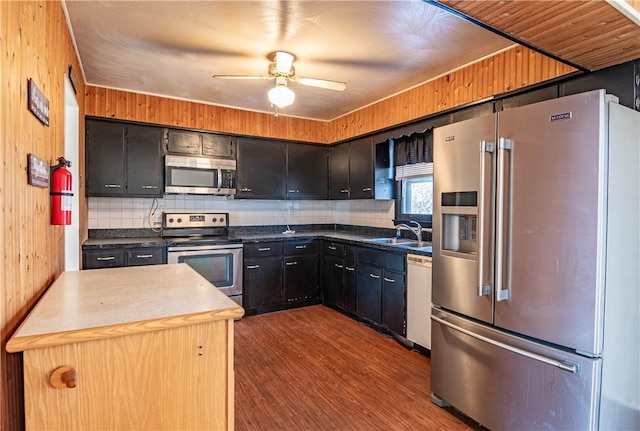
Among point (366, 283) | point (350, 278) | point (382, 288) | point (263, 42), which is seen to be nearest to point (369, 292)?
point (366, 283)

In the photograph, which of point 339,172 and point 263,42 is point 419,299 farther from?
point 263,42

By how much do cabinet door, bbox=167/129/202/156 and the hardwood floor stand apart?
2056mm

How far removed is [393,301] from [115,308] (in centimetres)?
263

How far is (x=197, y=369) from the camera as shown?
129cm

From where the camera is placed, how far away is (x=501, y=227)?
76.0 inches

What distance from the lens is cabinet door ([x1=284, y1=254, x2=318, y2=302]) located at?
443cm

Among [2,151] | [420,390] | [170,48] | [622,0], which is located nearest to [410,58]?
[622,0]

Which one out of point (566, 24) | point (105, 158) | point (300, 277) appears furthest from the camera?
point (300, 277)

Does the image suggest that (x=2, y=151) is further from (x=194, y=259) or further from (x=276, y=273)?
(x=276, y=273)

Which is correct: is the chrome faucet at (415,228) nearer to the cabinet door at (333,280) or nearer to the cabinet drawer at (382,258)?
the cabinet drawer at (382,258)

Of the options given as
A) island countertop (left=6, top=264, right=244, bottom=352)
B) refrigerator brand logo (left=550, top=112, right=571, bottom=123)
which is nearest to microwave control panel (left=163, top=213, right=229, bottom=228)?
island countertop (left=6, top=264, right=244, bottom=352)

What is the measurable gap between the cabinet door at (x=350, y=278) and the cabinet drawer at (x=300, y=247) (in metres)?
0.56

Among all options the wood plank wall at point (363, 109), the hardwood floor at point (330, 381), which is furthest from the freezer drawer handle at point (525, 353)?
the wood plank wall at point (363, 109)

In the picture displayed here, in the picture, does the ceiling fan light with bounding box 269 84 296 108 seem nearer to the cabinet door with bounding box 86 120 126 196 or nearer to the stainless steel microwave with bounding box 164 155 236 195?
the stainless steel microwave with bounding box 164 155 236 195
